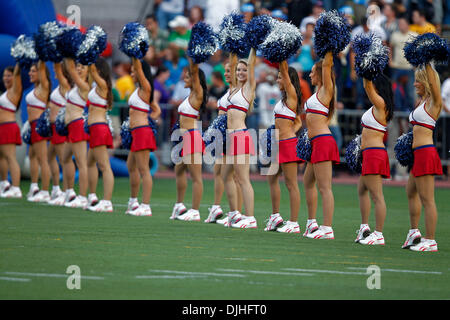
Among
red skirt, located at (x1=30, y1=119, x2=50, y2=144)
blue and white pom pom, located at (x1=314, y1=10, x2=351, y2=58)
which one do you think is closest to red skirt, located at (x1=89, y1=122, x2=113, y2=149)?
red skirt, located at (x1=30, y1=119, x2=50, y2=144)

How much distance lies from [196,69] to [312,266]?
376cm

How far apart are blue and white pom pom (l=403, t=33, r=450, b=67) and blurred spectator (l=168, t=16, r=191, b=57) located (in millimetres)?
11823

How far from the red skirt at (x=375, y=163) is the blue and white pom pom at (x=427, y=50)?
2.85 ft

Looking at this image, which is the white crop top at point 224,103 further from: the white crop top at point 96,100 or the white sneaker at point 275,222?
the white crop top at point 96,100

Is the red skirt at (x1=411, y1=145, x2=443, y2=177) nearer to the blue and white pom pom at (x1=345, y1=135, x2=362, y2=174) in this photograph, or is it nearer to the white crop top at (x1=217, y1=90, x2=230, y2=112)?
the blue and white pom pom at (x1=345, y1=135, x2=362, y2=174)

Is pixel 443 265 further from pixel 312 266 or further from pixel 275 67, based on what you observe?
pixel 275 67

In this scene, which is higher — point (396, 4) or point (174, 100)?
point (396, 4)

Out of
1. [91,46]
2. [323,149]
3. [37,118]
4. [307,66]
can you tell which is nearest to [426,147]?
[323,149]

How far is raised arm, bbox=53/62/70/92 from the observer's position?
11888 mm

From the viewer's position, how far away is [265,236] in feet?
29.3

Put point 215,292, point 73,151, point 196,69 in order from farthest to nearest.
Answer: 1. point 73,151
2. point 196,69
3. point 215,292

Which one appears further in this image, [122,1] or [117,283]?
[122,1]

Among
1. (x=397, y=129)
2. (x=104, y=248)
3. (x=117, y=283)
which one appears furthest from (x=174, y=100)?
(x=117, y=283)

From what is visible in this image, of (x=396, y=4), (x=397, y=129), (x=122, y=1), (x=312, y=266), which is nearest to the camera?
(x=312, y=266)
